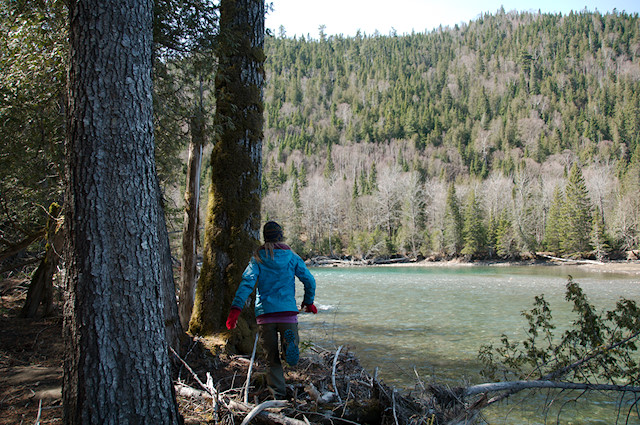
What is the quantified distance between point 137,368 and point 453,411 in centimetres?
265

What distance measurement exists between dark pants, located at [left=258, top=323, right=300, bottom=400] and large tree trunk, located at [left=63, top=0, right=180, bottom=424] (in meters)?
1.18

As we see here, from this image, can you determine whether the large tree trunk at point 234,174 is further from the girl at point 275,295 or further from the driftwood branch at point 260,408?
the driftwood branch at point 260,408

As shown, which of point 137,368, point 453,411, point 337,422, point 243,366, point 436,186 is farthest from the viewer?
point 436,186

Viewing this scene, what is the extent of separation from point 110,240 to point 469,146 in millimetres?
130506

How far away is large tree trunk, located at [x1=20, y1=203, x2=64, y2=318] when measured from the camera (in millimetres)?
7661

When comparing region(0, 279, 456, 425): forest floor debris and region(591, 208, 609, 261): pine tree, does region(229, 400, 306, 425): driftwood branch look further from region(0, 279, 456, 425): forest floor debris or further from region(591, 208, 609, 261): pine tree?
region(591, 208, 609, 261): pine tree

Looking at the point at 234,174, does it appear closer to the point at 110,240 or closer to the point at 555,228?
the point at 110,240

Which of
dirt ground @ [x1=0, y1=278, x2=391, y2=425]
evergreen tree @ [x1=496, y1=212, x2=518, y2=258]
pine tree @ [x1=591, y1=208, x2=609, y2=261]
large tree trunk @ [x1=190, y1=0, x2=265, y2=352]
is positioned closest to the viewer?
dirt ground @ [x1=0, y1=278, x2=391, y2=425]

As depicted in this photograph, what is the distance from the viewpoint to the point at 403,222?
67.1 meters

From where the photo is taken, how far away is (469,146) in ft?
407

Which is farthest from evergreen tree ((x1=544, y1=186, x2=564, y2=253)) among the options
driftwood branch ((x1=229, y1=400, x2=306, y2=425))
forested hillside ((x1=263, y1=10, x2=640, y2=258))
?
driftwood branch ((x1=229, y1=400, x2=306, y2=425))

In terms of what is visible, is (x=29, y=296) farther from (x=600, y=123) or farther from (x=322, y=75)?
(x=322, y=75)

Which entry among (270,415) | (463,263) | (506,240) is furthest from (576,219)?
(270,415)

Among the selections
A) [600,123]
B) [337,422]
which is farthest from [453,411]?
[600,123]
